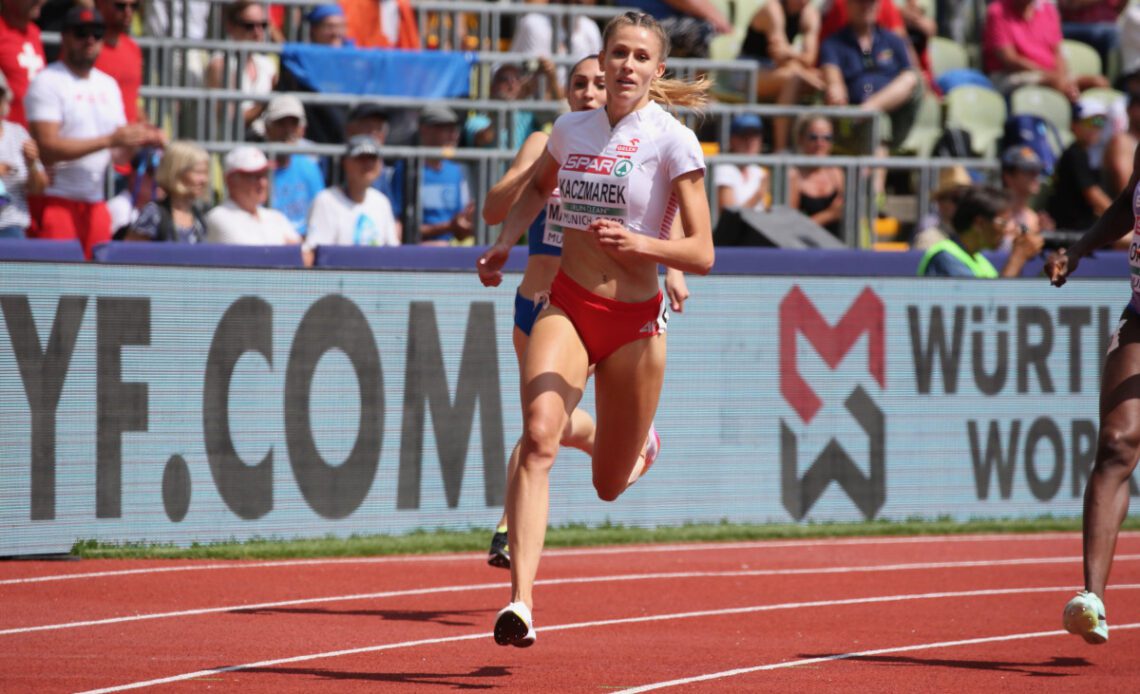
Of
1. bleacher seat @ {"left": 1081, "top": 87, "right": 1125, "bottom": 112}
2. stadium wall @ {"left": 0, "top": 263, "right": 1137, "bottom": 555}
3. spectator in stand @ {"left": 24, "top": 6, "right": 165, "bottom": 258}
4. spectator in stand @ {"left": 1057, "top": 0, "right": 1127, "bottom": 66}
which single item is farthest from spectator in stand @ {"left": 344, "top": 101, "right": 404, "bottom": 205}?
spectator in stand @ {"left": 1057, "top": 0, "right": 1127, "bottom": 66}

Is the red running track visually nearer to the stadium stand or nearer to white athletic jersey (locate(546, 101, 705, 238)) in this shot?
white athletic jersey (locate(546, 101, 705, 238))

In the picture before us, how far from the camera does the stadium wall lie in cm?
984

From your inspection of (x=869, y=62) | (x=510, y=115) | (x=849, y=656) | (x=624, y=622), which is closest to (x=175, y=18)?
(x=510, y=115)

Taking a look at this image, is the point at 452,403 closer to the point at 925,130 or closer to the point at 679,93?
the point at 679,93

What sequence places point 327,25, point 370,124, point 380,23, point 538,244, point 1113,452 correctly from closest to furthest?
point 1113,452 → point 538,244 → point 370,124 → point 327,25 → point 380,23

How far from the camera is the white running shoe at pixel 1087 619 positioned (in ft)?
22.2

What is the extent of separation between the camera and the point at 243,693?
6.15 meters

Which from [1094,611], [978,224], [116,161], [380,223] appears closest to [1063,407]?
[978,224]

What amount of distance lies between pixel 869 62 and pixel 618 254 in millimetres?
11492

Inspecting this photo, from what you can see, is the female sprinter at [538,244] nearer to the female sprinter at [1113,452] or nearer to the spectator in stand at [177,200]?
the female sprinter at [1113,452]

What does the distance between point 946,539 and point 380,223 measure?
14.9 feet

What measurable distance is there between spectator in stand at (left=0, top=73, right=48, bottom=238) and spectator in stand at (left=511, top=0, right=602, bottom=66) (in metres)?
5.55

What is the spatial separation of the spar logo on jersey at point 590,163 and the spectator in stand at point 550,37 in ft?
31.0

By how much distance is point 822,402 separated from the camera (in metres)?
12.0
